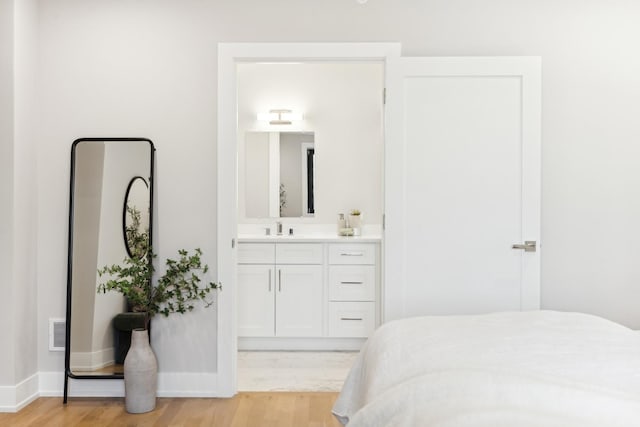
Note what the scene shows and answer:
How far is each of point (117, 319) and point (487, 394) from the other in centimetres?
284

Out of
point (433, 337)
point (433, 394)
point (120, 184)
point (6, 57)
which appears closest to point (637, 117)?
point (433, 337)

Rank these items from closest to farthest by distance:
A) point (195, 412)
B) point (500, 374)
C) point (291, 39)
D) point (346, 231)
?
point (500, 374), point (195, 412), point (291, 39), point (346, 231)

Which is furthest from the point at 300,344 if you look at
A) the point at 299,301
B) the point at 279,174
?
the point at 279,174

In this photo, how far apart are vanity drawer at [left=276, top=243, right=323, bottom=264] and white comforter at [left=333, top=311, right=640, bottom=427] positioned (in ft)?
8.32

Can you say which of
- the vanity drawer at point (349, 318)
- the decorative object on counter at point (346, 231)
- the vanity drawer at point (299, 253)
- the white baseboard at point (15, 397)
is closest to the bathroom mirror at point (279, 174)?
the decorative object on counter at point (346, 231)

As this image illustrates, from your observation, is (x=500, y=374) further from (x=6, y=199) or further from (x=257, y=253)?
(x=257, y=253)

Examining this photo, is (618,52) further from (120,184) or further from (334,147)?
(120,184)

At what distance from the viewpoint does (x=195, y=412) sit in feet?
11.3

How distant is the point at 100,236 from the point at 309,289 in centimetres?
181

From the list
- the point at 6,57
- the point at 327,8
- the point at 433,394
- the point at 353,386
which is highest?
the point at 327,8

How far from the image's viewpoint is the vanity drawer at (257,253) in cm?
492

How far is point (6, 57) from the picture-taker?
136 inches

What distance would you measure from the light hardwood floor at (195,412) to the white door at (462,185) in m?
0.83

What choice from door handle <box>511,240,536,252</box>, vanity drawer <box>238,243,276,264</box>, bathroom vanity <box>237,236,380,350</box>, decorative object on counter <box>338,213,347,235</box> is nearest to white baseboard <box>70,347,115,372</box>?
bathroom vanity <box>237,236,380,350</box>
